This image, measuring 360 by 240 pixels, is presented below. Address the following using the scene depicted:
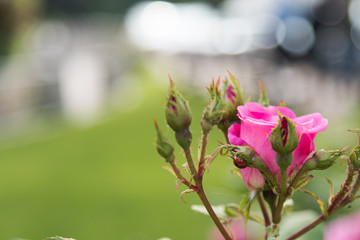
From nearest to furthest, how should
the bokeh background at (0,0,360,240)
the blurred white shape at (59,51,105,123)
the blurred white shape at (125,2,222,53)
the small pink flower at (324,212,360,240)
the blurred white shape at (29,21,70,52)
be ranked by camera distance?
1. the small pink flower at (324,212,360,240)
2. the bokeh background at (0,0,360,240)
3. the blurred white shape at (59,51,105,123)
4. the blurred white shape at (125,2,222,53)
5. the blurred white shape at (29,21,70,52)

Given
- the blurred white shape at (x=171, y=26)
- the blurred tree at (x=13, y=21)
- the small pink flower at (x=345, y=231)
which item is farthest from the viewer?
the blurred white shape at (x=171, y=26)

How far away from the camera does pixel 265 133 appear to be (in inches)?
25.9

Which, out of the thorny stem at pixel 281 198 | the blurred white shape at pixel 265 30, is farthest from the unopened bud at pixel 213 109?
the blurred white shape at pixel 265 30

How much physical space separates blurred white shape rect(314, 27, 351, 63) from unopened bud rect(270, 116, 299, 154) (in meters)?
6.73

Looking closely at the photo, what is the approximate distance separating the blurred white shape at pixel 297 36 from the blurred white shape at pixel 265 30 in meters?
0.23

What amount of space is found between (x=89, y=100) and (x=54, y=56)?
2.06m

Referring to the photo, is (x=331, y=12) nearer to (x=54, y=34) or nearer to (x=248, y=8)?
(x=248, y=8)

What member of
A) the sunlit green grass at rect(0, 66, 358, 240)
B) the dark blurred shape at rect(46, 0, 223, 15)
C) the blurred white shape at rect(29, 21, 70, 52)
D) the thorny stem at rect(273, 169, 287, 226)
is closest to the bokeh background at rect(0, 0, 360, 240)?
the sunlit green grass at rect(0, 66, 358, 240)

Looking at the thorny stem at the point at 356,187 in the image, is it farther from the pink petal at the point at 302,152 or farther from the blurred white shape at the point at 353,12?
the blurred white shape at the point at 353,12

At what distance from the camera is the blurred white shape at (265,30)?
849 cm

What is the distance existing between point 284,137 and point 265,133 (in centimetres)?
4

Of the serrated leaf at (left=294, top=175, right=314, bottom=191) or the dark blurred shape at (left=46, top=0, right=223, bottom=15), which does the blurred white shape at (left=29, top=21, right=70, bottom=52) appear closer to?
the dark blurred shape at (left=46, top=0, right=223, bottom=15)

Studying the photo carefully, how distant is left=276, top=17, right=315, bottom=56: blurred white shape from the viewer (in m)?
7.38

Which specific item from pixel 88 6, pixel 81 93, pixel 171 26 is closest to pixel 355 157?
pixel 81 93
